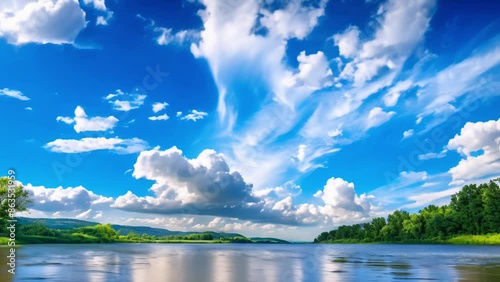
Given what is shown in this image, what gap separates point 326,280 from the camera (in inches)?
1049

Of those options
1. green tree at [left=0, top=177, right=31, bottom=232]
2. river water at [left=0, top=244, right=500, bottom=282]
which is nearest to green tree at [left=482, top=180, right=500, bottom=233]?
river water at [left=0, top=244, right=500, bottom=282]

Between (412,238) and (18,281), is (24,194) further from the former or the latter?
(412,238)

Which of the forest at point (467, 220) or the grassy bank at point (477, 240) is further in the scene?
the forest at point (467, 220)

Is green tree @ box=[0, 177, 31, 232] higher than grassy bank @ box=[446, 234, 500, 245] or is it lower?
higher

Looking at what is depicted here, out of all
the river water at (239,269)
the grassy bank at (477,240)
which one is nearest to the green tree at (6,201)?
the river water at (239,269)

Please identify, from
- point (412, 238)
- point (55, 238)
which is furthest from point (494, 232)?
point (55, 238)

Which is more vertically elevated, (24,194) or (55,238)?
(24,194)

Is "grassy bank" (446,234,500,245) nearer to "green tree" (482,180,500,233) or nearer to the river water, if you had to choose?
"green tree" (482,180,500,233)

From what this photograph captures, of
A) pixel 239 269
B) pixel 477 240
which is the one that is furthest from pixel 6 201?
pixel 477 240

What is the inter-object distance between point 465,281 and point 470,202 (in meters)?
143

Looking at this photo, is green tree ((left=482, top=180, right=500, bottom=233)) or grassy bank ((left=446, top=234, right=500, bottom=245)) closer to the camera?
grassy bank ((left=446, top=234, right=500, bottom=245))

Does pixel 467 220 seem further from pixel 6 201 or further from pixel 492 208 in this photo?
pixel 6 201

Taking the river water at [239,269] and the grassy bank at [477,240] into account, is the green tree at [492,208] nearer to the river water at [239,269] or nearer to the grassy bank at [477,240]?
the grassy bank at [477,240]

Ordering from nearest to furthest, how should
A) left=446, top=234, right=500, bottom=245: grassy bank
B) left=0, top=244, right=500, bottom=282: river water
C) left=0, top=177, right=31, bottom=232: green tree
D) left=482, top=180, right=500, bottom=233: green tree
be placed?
left=0, top=244, right=500, bottom=282: river water → left=0, top=177, right=31, bottom=232: green tree → left=446, top=234, right=500, bottom=245: grassy bank → left=482, top=180, right=500, bottom=233: green tree
